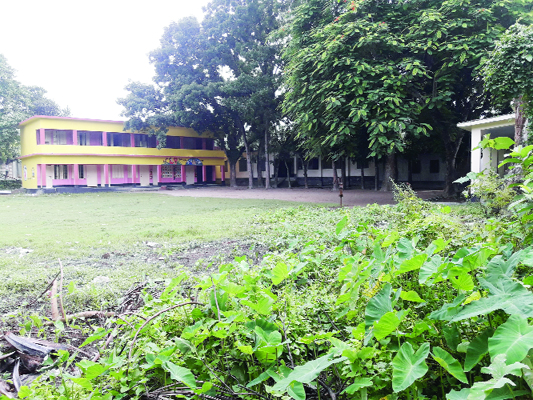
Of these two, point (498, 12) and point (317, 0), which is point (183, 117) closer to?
point (317, 0)

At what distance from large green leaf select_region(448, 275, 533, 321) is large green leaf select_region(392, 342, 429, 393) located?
5.7 inches

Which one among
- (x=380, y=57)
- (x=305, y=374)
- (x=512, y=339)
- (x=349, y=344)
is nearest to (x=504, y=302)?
(x=512, y=339)

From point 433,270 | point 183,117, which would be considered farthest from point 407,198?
point 183,117

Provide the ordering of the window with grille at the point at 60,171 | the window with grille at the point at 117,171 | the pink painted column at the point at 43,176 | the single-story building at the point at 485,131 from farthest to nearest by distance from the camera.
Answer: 1. the window with grille at the point at 117,171
2. the window with grille at the point at 60,171
3. the pink painted column at the point at 43,176
4. the single-story building at the point at 485,131

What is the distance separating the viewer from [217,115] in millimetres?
30016

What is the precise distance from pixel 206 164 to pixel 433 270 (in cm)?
3613

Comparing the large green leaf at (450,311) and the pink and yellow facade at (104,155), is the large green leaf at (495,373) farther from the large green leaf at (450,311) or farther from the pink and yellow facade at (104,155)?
the pink and yellow facade at (104,155)

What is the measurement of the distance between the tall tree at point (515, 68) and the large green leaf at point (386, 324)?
885cm

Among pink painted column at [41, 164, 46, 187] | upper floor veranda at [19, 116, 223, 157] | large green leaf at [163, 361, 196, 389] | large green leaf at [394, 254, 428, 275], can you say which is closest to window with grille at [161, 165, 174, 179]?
upper floor veranda at [19, 116, 223, 157]

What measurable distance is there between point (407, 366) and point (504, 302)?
0.33 m

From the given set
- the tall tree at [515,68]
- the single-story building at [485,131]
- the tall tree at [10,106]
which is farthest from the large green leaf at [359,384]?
the tall tree at [10,106]

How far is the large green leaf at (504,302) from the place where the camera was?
3.26ft

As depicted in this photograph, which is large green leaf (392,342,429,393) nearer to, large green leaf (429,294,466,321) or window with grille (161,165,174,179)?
large green leaf (429,294,466,321)

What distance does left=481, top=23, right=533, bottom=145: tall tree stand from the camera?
7.75 meters
